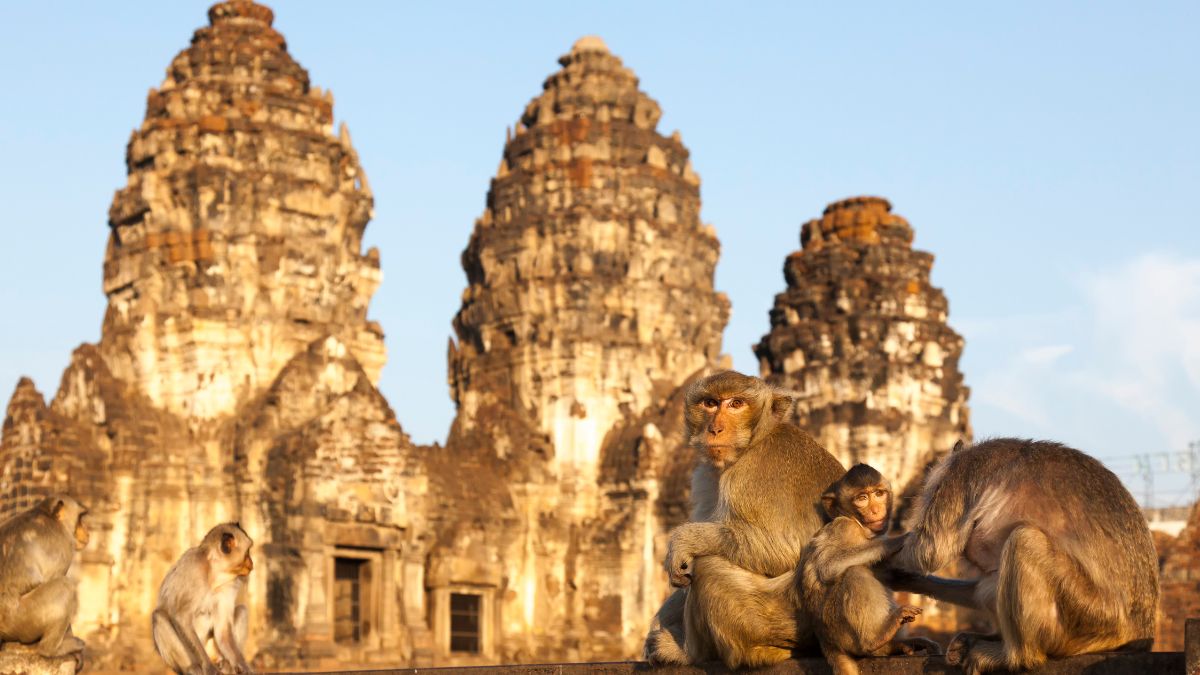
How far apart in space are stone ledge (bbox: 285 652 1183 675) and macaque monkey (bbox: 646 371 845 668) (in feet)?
0.27

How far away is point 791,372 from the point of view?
39.0 metres

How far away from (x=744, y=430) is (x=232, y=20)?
2719 cm

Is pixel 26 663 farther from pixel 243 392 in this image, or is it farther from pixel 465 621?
pixel 465 621

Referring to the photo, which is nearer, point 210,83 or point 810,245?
point 210,83

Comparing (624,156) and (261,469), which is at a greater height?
(624,156)

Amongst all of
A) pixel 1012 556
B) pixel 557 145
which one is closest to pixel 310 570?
pixel 557 145

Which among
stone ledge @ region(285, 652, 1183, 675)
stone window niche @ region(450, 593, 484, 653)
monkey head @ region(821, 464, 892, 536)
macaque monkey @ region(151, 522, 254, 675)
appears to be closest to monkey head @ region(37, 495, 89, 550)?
macaque monkey @ region(151, 522, 254, 675)

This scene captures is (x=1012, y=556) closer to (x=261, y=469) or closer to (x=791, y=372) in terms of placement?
(x=261, y=469)

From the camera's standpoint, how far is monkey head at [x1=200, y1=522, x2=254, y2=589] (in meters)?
12.4

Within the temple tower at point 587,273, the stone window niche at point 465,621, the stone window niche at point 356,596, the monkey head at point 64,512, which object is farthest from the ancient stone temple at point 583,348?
the monkey head at point 64,512

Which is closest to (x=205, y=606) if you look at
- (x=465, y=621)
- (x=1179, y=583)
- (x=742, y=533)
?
(x=742, y=533)

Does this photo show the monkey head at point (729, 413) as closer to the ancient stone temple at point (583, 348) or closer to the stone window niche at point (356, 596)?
the stone window niche at point (356, 596)

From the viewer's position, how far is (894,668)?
253 inches

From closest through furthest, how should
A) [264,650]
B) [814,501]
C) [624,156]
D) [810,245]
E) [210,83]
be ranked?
[814,501], [264,650], [210,83], [624,156], [810,245]
